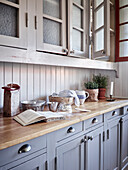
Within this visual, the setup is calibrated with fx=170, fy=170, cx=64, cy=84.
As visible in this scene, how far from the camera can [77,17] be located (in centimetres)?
185

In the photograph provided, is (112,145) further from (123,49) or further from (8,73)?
(123,49)

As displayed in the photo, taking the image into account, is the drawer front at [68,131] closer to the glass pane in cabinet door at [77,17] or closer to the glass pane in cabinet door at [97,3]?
the glass pane in cabinet door at [77,17]

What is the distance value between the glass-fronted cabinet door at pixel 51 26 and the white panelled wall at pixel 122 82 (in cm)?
131

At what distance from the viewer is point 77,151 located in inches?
52.9

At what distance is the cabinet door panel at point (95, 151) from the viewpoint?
1.46 m

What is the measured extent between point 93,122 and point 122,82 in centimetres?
136

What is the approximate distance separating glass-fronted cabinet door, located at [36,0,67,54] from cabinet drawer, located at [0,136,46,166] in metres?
0.77

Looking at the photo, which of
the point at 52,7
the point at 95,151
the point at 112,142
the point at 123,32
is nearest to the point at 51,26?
the point at 52,7

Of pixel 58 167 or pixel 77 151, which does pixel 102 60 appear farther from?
pixel 58 167

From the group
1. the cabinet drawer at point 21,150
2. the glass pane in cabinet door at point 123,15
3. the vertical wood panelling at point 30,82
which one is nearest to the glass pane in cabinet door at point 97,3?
the glass pane in cabinet door at point 123,15

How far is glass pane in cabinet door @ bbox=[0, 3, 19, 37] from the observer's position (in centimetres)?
119

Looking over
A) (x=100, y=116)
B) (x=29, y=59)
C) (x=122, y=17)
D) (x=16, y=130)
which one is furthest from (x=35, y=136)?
(x=122, y=17)

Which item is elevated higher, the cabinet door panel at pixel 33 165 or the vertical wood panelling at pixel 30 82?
the vertical wood panelling at pixel 30 82

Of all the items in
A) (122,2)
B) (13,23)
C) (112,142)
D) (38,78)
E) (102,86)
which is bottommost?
(112,142)
